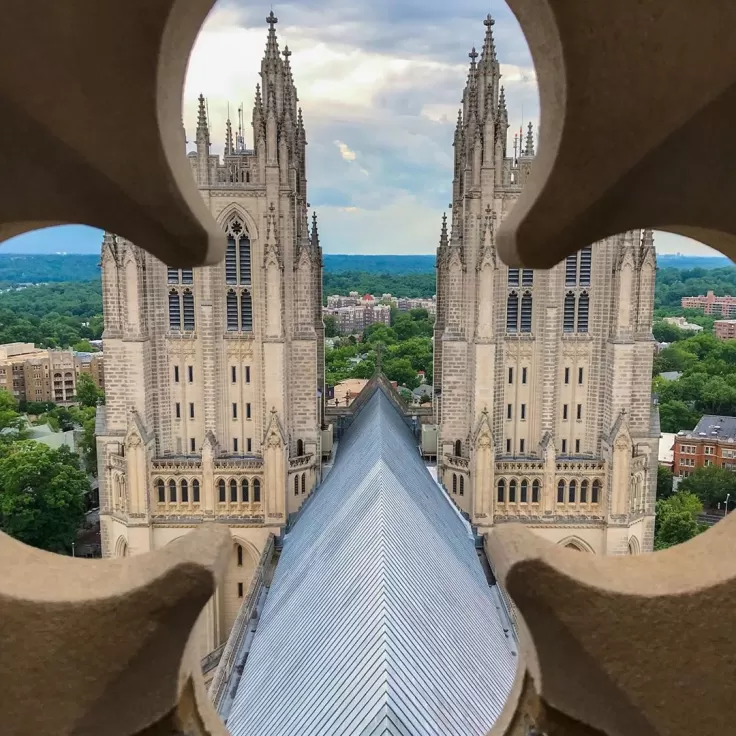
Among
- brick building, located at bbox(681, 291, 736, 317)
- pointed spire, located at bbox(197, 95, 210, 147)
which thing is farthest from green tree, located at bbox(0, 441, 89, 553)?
brick building, located at bbox(681, 291, 736, 317)

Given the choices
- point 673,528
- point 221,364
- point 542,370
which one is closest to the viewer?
point 221,364

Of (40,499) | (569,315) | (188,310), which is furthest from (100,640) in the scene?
(40,499)

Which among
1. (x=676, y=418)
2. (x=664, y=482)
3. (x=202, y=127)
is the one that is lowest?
(x=664, y=482)

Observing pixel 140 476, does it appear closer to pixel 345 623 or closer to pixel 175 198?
pixel 345 623

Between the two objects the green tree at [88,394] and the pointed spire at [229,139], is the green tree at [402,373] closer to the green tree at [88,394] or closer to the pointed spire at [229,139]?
the green tree at [88,394]

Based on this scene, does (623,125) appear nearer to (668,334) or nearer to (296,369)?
(296,369)

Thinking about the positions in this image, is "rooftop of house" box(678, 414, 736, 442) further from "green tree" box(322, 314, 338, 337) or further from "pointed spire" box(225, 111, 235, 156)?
"green tree" box(322, 314, 338, 337)
